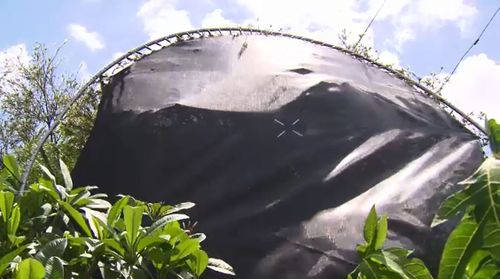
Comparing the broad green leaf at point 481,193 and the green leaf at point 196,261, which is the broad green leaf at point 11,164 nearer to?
the green leaf at point 196,261

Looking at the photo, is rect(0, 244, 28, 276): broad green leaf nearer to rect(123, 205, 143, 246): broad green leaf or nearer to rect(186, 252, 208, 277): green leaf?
rect(123, 205, 143, 246): broad green leaf

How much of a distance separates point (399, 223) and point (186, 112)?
90cm

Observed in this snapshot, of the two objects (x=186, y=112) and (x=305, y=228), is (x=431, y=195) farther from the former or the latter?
(x=186, y=112)

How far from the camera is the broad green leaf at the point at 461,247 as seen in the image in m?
1.35

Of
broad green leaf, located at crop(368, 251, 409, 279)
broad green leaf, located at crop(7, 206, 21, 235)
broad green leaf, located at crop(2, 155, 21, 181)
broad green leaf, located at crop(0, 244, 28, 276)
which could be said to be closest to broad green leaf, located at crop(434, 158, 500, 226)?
broad green leaf, located at crop(368, 251, 409, 279)

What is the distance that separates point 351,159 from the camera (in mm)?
2445

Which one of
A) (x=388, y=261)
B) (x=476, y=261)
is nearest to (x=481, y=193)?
(x=476, y=261)

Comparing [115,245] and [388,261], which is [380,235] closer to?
[388,261]

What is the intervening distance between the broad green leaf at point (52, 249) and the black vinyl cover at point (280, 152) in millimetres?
675

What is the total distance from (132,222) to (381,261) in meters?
0.61

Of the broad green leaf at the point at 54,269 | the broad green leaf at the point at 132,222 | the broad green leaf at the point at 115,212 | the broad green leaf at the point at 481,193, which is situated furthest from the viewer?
the broad green leaf at the point at 115,212

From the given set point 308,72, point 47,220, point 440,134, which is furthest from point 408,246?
point 47,220

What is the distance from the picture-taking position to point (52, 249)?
1.69m

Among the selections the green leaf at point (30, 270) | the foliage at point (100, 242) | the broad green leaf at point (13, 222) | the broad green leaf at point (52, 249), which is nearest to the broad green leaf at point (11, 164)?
the foliage at point (100, 242)
